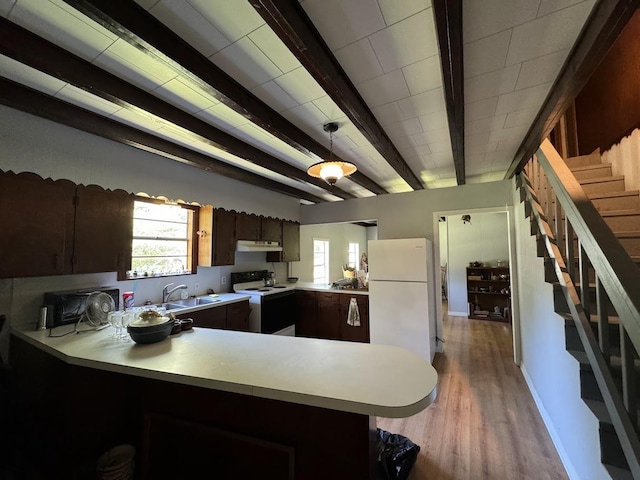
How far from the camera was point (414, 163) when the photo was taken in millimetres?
3404

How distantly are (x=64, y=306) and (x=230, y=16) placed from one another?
2.50 meters

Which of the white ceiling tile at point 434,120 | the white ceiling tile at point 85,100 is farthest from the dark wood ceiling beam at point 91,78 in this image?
the white ceiling tile at point 434,120

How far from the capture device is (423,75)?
1719mm

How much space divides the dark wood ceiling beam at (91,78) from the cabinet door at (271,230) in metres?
1.88

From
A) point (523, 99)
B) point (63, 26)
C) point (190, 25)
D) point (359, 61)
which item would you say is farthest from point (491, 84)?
point (63, 26)

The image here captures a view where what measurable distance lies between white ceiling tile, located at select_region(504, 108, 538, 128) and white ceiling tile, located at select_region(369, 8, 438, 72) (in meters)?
1.15

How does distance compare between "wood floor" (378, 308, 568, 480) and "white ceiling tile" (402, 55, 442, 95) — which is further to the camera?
"wood floor" (378, 308, 568, 480)

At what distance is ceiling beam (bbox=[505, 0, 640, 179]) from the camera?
3.82 feet

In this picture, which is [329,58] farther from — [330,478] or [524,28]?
[330,478]

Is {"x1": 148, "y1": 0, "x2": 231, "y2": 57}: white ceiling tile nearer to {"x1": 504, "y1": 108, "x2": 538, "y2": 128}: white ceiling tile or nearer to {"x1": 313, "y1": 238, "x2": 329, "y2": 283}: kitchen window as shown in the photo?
{"x1": 504, "y1": 108, "x2": 538, "y2": 128}: white ceiling tile

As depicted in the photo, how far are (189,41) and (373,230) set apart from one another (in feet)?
28.4

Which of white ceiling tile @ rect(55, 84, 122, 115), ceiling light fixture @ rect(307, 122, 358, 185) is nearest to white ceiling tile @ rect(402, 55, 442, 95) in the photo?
ceiling light fixture @ rect(307, 122, 358, 185)

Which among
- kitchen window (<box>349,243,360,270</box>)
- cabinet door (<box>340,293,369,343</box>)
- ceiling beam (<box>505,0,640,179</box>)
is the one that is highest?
ceiling beam (<box>505,0,640,179</box>)

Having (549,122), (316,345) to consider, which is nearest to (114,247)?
(316,345)
